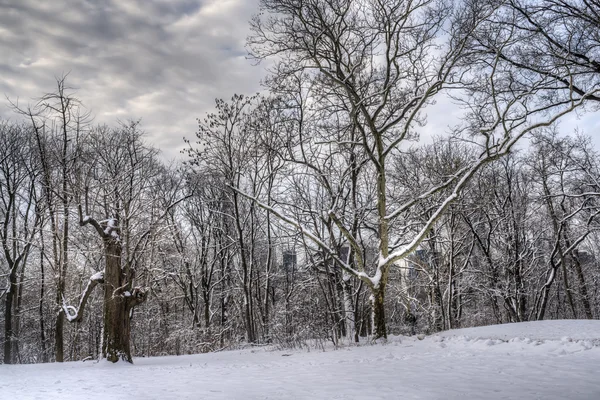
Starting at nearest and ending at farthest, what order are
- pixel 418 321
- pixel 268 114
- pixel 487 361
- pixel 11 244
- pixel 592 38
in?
1. pixel 487 361
2. pixel 592 38
3. pixel 268 114
4. pixel 11 244
5. pixel 418 321

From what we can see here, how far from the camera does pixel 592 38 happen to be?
34.2ft

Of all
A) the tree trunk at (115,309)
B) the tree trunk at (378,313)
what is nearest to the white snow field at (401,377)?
the tree trunk at (378,313)

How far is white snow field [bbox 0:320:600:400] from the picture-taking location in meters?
4.70

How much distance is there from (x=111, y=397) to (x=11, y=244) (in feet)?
54.8

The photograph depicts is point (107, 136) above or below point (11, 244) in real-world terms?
above

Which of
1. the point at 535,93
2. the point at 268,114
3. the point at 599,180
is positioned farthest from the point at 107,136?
the point at 599,180

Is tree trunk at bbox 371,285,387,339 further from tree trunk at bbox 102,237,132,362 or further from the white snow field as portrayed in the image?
tree trunk at bbox 102,237,132,362

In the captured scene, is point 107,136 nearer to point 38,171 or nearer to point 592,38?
point 38,171

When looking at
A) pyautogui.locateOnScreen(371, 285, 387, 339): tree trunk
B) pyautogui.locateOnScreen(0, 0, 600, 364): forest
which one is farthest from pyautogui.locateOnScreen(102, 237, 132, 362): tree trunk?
pyautogui.locateOnScreen(371, 285, 387, 339): tree trunk

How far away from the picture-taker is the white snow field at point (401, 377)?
185 inches

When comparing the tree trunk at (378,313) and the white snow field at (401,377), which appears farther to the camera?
the tree trunk at (378,313)

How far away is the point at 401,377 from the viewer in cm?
569

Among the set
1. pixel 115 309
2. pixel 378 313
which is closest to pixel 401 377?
pixel 378 313

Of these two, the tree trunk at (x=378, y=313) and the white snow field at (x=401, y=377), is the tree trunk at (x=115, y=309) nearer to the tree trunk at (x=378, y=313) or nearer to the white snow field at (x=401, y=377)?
the white snow field at (x=401, y=377)
